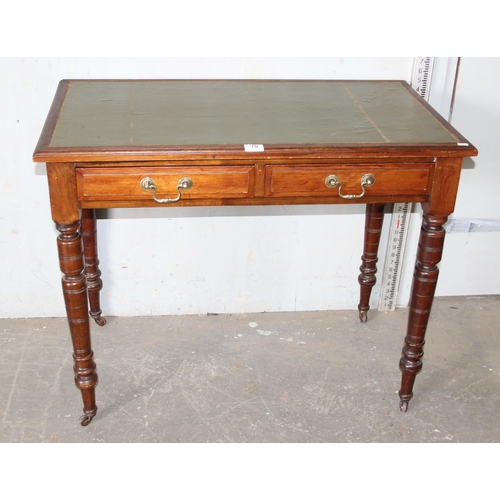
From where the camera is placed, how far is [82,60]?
299 cm

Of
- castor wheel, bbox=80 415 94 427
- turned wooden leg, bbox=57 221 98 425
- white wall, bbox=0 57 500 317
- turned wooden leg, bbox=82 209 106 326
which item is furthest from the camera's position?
turned wooden leg, bbox=82 209 106 326

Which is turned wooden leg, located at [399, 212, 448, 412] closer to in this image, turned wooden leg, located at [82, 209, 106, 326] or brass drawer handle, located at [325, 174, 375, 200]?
brass drawer handle, located at [325, 174, 375, 200]

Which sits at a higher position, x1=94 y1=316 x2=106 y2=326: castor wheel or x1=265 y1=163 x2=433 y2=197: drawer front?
x1=265 y1=163 x2=433 y2=197: drawer front

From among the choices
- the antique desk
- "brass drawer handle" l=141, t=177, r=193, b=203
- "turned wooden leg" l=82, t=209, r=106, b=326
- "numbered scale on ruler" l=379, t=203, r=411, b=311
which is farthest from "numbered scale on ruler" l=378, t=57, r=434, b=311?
"turned wooden leg" l=82, t=209, r=106, b=326

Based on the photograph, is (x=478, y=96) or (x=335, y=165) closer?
(x=335, y=165)

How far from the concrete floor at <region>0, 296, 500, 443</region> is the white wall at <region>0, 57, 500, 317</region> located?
0.32 ft

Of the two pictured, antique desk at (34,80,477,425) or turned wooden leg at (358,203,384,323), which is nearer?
antique desk at (34,80,477,425)

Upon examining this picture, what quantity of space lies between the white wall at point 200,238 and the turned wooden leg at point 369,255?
0.27 feet

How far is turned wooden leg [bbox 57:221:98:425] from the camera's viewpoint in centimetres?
250

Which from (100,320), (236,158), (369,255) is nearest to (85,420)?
(100,320)

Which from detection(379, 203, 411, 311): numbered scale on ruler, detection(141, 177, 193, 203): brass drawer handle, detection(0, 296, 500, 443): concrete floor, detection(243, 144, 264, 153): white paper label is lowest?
detection(0, 296, 500, 443): concrete floor

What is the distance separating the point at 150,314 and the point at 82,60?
4.03ft
